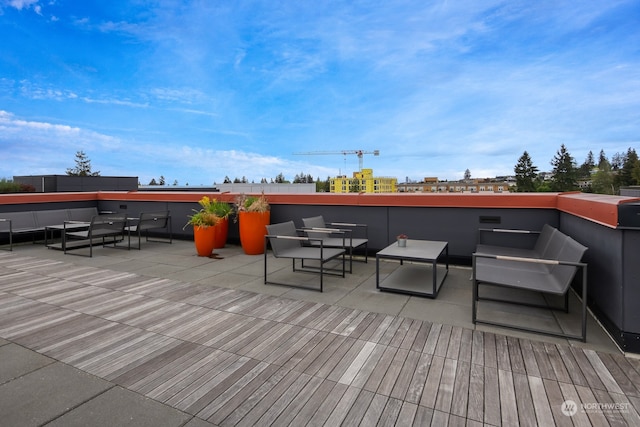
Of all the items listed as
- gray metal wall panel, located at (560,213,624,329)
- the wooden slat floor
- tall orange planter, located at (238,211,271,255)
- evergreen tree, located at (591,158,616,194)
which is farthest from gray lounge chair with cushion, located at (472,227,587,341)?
evergreen tree, located at (591,158,616,194)

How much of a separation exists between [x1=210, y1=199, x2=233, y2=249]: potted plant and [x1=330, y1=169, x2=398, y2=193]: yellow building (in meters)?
82.0

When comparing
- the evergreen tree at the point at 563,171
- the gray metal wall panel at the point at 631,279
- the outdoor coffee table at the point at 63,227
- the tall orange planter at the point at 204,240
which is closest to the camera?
the gray metal wall panel at the point at 631,279

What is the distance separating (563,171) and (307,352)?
313 feet

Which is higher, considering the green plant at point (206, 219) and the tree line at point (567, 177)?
the tree line at point (567, 177)

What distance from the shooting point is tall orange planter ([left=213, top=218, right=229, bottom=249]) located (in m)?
6.71

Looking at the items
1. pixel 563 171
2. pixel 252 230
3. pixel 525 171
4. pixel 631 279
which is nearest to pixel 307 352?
pixel 631 279

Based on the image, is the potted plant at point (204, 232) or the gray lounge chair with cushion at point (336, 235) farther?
the potted plant at point (204, 232)

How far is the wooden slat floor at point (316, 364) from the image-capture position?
1846mm

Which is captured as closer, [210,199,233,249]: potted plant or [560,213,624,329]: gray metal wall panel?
[560,213,624,329]: gray metal wall panel

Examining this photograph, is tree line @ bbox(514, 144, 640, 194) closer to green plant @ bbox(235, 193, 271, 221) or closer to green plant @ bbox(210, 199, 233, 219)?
green plant @ bbox(235, 193, 271, 221)

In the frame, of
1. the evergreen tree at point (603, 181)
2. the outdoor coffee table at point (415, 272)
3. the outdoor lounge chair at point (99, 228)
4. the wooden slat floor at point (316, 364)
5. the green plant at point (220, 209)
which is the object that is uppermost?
the evergreen tree at point (603, 181)

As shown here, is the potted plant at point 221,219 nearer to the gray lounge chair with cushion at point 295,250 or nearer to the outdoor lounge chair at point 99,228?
the outdoor lounge chair at point 99,228

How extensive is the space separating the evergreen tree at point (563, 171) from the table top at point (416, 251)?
8672cm

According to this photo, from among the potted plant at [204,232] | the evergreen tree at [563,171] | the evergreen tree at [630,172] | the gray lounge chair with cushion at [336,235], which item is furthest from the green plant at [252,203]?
the evergreen tree at [630,172]
